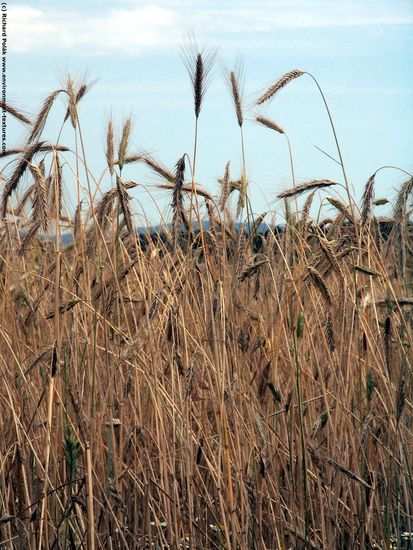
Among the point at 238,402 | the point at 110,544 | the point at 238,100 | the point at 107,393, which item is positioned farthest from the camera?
the point at 238,100

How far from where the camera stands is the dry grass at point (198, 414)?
264 centimetres

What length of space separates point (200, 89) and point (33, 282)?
190cm

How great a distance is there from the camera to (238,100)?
3391 mm

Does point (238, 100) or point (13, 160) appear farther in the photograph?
point (238, 100)

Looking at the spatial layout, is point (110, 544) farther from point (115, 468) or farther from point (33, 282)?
point (33, 282)

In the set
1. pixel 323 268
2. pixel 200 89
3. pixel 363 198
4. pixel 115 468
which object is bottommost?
pixel 115 468

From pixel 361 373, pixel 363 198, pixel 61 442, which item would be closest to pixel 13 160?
pixel 61 442

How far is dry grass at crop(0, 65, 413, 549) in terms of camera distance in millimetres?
2639

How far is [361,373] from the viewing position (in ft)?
10.5

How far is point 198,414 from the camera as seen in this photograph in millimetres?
3043

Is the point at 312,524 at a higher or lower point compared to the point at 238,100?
lower

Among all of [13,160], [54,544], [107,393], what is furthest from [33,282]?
[54,544]

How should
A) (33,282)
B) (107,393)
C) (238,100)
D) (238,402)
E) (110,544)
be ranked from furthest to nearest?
(33,282) < (238,100) < (238,402) < (107,393) < (110,544)

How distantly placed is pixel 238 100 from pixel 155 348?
1074 millimetres
